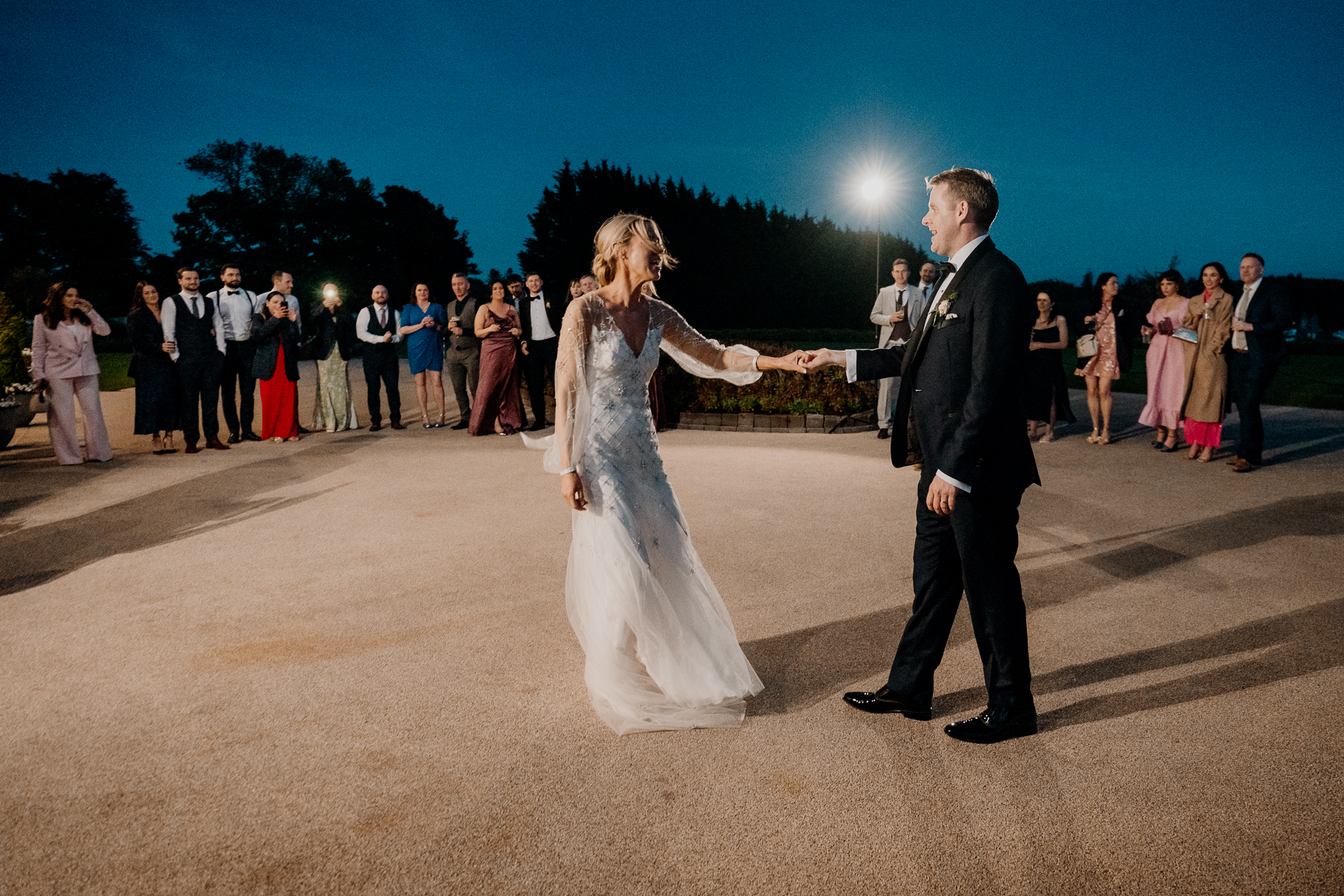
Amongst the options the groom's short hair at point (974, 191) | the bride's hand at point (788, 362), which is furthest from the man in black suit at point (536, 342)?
the groom's short hair at point (974, 191)

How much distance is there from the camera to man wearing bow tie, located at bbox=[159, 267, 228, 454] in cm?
1023

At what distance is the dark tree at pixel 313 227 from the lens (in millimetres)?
58781

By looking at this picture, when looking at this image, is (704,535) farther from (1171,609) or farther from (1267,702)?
(1267,702)

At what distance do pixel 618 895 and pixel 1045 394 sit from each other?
10.3 m

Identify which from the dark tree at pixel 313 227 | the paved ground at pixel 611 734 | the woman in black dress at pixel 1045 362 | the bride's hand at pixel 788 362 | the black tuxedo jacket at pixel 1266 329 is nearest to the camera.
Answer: the paved ground at pixel 611 734

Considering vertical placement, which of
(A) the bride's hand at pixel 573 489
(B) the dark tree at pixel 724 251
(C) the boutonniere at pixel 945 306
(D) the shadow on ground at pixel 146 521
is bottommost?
(D) the shadow on ground at pixel 146 521

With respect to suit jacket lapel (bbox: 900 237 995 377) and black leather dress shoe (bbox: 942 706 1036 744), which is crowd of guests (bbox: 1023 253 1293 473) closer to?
suit jacket lapel (bbox: 900 237 995 377)

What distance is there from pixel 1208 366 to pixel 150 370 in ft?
41.2

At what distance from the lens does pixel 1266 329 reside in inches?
345

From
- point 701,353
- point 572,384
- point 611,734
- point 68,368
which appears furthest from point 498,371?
point 611,734

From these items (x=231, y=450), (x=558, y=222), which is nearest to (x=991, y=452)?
(x=231, y=450)

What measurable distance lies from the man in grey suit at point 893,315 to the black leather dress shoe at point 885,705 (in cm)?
689

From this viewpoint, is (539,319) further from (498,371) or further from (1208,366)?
(1208,366)

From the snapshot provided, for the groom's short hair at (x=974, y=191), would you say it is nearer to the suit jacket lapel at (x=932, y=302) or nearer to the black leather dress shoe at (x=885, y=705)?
the suit jacket lapel at (x=932, y=302)
